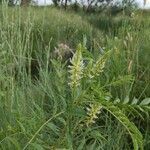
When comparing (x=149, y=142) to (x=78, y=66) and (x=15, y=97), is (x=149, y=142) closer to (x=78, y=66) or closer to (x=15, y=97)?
(x=15, y=97)

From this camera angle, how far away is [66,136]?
1381 mm

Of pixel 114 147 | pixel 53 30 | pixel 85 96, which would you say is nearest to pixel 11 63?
pixel 114 147

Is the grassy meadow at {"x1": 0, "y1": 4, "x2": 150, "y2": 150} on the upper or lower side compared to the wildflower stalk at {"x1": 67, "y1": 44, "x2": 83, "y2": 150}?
lower

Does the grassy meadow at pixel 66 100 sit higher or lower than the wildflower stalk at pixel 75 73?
lower

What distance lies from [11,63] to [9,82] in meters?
0.17

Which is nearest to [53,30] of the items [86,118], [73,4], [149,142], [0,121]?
[149,142]

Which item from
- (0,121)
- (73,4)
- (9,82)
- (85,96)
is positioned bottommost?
(73,4)

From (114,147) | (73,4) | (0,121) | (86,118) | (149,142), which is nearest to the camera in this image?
(86,118)

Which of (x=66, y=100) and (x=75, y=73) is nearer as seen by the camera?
(x=75, y=73)

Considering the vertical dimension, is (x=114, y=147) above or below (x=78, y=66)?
below

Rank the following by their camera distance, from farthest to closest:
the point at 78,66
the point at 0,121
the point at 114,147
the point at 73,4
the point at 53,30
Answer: the point at 73,4 → the point at 53,30 → the point at 114,147 → the point at 0,121 → the point at 78,66

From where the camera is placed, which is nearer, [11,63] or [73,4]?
[11,63]

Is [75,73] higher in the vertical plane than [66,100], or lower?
higher

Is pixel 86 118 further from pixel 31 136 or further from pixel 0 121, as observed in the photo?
pixel 0 121
